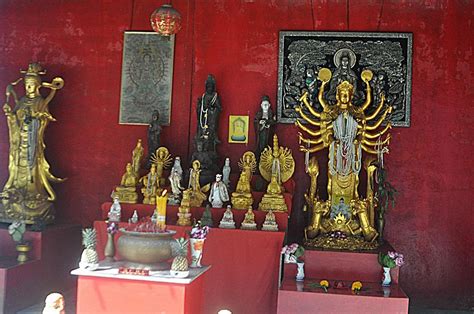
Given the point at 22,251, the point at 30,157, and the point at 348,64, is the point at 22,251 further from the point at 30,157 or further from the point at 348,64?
the point at 348,64

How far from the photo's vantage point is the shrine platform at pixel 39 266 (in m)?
5.21

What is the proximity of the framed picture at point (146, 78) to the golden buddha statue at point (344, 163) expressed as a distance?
1493mm

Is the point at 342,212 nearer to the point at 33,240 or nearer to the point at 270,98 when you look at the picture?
the point at 270,98

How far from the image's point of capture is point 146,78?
669cm

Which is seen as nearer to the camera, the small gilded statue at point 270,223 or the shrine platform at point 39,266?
the shrine platform at point 39,266

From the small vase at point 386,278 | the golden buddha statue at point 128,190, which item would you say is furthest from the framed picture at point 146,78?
the small vase at point 386,278

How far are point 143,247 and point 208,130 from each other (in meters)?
2.57

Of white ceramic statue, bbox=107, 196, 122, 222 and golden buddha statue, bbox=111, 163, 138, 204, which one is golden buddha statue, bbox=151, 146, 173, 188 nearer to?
golden buddha statue, bbox=111, 163, 138, 204

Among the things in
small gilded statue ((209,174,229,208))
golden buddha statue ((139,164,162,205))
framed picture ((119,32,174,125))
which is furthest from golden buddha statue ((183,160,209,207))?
framed picture ((119,32,174,125))

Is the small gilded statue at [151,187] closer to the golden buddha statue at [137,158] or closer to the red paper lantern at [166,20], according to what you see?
the golden buddha statue at [137,158]

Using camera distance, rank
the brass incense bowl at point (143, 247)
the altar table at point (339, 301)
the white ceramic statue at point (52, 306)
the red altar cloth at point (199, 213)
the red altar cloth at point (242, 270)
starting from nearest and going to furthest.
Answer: the white ceramic statue at point (52, 306), the brass incense bowl at point (143, 247), the altar table at point (339, 301), the red altar cloth at point (242, 270), the red altar cloth at point (199, 213)

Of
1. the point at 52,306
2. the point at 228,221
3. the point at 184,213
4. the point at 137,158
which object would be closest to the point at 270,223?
the point at 228,221

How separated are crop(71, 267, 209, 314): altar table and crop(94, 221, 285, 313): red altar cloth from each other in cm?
158

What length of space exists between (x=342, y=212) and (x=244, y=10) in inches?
96.4
